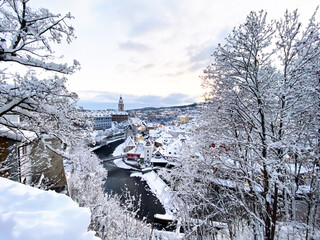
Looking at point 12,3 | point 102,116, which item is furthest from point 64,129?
point 102,116

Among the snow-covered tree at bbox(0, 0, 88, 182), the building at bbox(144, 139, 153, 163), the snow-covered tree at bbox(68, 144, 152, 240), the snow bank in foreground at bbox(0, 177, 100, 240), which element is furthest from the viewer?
the building at bbox(144, 139, 153, 163)

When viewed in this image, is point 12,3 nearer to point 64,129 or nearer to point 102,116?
point 64,129

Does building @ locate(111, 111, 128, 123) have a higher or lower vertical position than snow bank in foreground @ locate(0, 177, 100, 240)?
higher

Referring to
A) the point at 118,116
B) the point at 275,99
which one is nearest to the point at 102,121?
the point at 118,116

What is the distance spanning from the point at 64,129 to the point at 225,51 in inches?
195

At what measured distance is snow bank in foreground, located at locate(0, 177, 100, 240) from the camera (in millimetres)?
1456

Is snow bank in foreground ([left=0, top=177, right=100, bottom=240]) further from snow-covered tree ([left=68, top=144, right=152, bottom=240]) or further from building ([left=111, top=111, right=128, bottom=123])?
building ([left=111, top=111, right=128, bottom=123])

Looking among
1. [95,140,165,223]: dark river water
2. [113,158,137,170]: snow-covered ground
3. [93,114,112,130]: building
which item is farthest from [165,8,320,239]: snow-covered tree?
[93,114,112,130]: building

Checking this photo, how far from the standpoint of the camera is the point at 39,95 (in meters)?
2.95

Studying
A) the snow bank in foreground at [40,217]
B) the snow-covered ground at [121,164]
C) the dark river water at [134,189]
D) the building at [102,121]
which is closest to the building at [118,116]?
the building at [102,121]

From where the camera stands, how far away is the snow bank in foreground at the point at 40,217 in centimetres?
146

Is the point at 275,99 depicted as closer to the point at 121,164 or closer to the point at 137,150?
the point at 121,164

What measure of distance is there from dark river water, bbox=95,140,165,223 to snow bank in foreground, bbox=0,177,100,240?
11720 mm

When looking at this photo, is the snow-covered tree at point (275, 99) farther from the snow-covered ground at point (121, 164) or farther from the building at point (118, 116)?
the building at point (118, 116)
